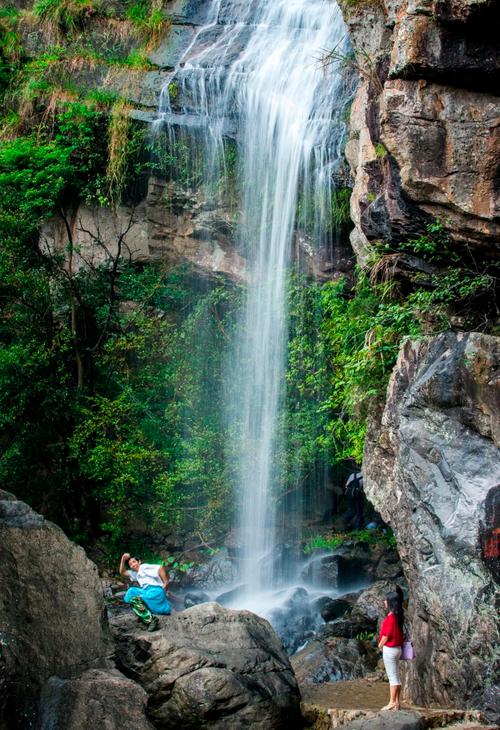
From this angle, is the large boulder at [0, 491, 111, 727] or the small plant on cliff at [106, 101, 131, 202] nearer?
the large boulder at [0, 491, 111, 727]

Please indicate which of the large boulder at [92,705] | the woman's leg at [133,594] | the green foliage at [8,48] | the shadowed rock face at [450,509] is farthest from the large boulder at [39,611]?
the green foliage at [8,48]

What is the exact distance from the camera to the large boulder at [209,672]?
22.7 feet

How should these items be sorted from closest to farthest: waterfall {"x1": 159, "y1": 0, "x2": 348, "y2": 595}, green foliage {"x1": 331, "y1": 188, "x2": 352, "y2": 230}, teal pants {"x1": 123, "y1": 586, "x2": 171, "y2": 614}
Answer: teal pants {"x1": 123, "y1": 586, "x2": 171, "y2": 614}, green foliage {"x1": 331, "y1": 188, "x2": 352, "y2": 230}, waterfall {"x1": 159, "y1": 0, "x2": 348, "y2": 595}

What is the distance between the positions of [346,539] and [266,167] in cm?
789

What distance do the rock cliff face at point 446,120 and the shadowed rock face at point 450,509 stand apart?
5.09ft

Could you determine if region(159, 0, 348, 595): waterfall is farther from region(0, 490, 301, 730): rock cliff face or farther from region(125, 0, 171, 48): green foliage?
region(0, 490, 301, 730): rock cliff face

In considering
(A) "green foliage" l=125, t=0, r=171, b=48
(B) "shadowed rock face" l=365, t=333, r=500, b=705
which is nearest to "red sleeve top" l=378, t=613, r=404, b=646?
(B) "shadowed rock face" l=365, t=333, r=500, b=705

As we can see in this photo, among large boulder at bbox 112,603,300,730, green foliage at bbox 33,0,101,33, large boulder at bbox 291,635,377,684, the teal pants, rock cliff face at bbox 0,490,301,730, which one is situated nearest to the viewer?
rock cliff face at bbox 0,490,301,730

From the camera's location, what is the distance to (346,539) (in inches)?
594

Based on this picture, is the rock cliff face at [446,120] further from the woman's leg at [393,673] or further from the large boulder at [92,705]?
the large boulder at [92,705]

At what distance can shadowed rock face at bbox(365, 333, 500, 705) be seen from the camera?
274 inches

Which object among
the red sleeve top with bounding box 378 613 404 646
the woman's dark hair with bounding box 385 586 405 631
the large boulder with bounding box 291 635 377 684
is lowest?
the large boulder with bounding box 291 635 377 684

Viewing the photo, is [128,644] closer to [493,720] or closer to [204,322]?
[493,720]

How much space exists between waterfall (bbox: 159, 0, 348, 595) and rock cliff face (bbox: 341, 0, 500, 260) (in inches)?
236
